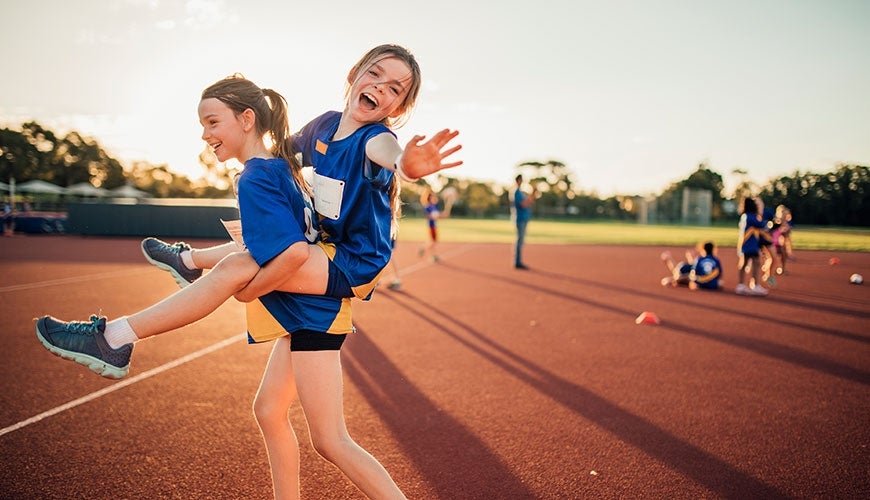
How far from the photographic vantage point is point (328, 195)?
2.04 m

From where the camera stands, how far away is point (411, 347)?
5859 millimetres

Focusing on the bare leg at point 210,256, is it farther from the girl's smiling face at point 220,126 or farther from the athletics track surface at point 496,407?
the athletics track surface at point 496,407

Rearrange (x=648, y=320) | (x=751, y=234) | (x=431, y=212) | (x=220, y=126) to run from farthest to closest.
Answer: (x=431, y=212)
(x=751, y=234)
(x=648, y=320)
(x=220, y=126)

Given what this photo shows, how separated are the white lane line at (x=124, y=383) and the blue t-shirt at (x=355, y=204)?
3.12 meters

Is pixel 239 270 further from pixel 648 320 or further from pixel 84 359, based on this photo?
pixel 648 320

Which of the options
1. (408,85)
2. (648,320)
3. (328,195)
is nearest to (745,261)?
(648,320)

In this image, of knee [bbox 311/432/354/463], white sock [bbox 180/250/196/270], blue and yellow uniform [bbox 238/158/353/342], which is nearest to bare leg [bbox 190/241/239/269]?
white sock [bbox 180/250/196/270]

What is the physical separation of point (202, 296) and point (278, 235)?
13.8 inches

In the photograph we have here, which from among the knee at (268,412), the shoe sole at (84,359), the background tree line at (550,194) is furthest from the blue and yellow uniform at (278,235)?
the background tree line at (550,194)

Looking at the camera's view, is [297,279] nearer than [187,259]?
Yes

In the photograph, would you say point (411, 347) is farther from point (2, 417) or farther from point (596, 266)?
point (596, 266)

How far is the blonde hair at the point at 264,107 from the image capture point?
2061mm

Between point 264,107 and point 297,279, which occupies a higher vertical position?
point 264,107

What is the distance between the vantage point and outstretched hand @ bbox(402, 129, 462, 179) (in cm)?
177
